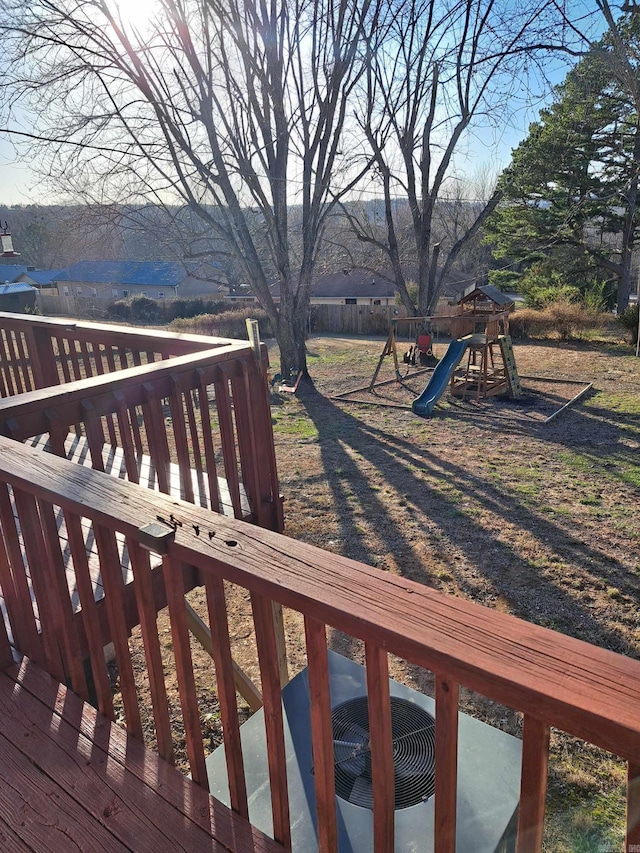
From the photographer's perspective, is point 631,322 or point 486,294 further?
point 631,322

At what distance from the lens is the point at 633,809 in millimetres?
613

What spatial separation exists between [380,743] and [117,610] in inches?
30.7

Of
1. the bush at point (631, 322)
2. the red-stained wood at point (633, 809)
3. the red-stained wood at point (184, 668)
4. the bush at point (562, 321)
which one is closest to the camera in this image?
the red-stained wood at point (633, 809)

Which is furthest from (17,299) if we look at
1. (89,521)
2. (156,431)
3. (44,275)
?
(44,275)

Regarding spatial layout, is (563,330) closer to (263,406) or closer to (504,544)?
(504,544)

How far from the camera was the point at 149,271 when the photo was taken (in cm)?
4288

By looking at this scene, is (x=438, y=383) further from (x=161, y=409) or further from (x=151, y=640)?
(x=151, y=640)

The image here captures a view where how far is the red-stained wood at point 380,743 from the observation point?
83cm

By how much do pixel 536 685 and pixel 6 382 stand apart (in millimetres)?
4723

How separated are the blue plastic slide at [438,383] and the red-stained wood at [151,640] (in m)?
7.66

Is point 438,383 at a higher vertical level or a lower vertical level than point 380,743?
lower

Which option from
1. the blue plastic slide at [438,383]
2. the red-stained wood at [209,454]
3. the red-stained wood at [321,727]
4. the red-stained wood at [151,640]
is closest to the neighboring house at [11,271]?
the blue plastic slide at [438,383]

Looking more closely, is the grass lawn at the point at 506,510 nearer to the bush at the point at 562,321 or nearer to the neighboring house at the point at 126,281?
the bush at the point at 562,321

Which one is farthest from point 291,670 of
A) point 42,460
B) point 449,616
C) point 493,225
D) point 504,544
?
point 493,225
